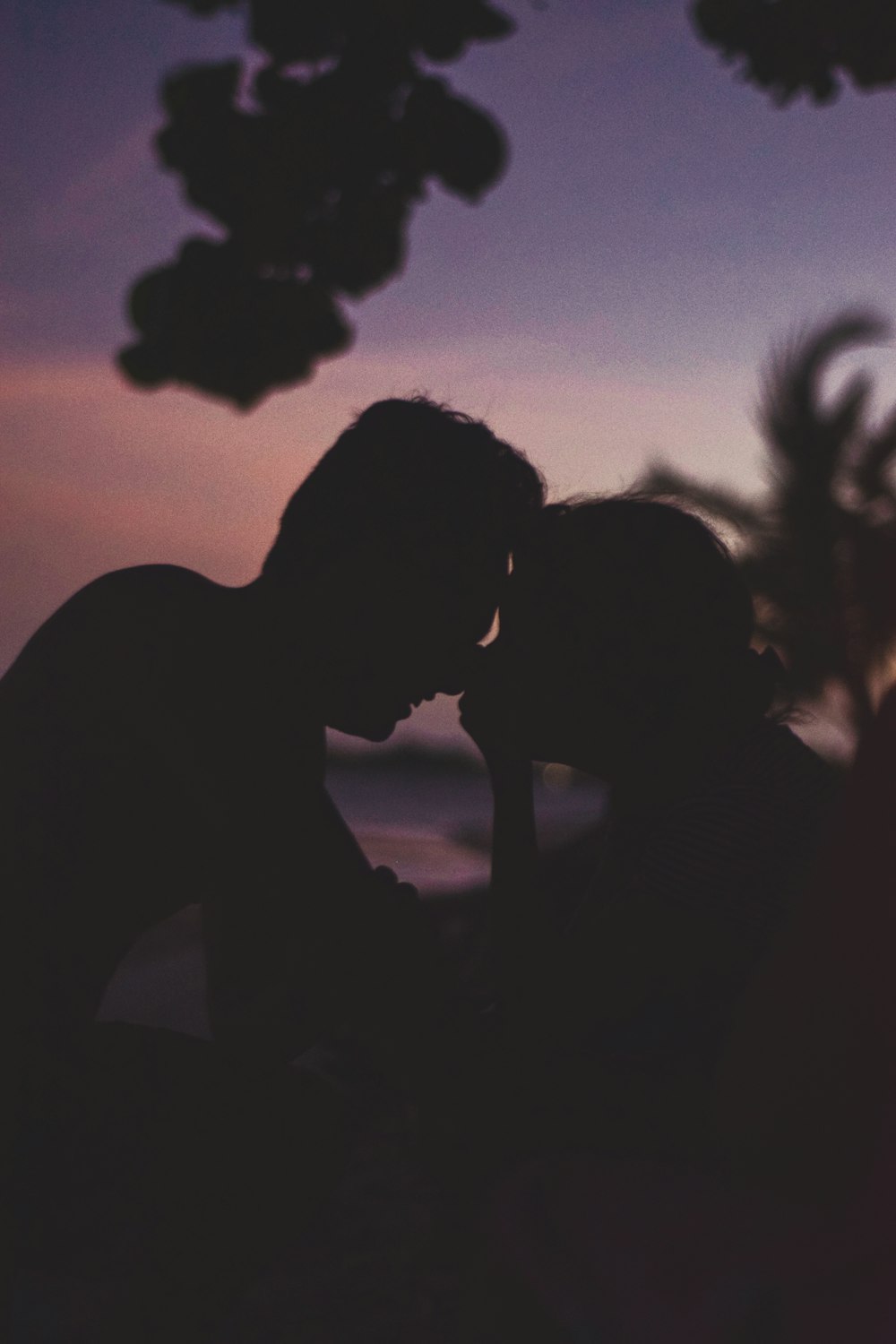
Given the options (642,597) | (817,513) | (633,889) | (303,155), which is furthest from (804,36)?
(817,513)

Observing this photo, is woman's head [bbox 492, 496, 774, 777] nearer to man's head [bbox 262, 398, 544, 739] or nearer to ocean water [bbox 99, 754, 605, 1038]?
man's head [bbox 262, 398, 544, 739]

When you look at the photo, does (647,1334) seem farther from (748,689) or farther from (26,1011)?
(748,689)

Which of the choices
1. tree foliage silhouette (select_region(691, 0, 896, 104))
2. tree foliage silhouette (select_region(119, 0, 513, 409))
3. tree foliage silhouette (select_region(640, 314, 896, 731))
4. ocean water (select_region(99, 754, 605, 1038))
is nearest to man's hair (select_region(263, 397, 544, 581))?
ocean water (select_region(99, 754, 605, 1038))

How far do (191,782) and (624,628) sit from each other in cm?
85

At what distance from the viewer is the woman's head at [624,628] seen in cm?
207

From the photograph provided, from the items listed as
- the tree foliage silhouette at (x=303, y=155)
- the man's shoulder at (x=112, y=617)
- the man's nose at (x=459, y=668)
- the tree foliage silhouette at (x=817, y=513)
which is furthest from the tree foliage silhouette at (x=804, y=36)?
the tree foliage silhouette at (x=817, y=513)

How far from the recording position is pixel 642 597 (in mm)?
2074

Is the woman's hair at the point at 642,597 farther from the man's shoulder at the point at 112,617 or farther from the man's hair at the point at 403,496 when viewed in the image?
the man's shoulder at the point at 112,617

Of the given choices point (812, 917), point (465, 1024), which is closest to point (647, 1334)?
point (812, 917)

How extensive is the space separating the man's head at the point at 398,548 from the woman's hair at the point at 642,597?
10 cm

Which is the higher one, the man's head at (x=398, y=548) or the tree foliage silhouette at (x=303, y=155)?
the tree foliage silhouette at (x=303, y=155)

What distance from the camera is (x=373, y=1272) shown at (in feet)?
9.80

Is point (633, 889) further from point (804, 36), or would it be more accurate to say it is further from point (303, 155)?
point (804, 36)

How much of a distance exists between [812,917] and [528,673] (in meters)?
1.28
